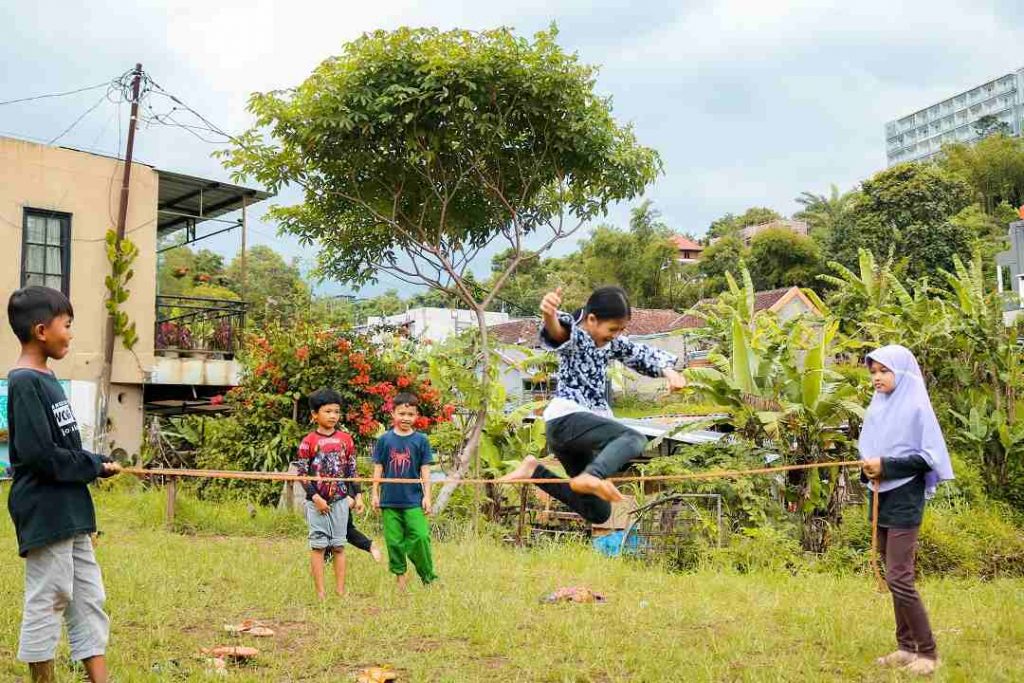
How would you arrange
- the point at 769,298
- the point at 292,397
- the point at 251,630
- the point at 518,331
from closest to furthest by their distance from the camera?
the point at 251,630, the point at 292,397, the point at 769,298, the point at 518,331

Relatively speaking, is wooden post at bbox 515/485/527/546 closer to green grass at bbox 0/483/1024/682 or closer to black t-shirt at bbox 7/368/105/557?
green grass at bbox 0/483/1024/682

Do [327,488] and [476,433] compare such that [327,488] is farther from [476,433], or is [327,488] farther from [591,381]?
[476,433]

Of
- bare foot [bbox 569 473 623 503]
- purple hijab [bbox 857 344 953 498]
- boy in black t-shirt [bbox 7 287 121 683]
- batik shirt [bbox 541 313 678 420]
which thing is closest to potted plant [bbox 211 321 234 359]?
batik shirt [bbox 541 313 678 420]

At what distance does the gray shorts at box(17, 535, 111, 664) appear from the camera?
4.01m

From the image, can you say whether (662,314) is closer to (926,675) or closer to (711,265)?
(711,265)

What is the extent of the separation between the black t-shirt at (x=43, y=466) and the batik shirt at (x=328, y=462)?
107 inches

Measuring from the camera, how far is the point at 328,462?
684 centimetres

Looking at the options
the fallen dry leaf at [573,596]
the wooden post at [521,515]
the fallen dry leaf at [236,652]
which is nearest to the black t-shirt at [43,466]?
the fallen dry leaf at [236,652]

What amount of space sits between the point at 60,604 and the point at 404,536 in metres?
3.13

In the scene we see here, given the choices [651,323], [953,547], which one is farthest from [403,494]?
[651,323]

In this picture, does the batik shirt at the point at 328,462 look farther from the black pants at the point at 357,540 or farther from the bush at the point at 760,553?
the bush at the point at 760,553

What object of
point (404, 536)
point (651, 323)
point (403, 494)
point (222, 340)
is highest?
point (651, 323)

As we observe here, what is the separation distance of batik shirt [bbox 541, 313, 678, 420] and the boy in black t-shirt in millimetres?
2185

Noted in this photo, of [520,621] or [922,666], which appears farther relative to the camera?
[520,621]
